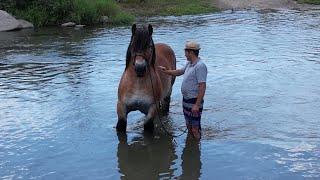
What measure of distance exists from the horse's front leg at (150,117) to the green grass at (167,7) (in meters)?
25.3

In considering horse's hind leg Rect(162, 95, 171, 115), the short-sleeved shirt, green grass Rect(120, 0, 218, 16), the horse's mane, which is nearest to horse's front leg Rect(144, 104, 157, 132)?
the short-sleeved shirt

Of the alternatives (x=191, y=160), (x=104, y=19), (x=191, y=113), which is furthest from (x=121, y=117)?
(x=104, y=19)

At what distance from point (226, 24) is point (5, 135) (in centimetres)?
1959

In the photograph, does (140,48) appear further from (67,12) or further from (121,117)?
(67,12)

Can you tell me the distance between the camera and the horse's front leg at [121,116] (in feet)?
27.3

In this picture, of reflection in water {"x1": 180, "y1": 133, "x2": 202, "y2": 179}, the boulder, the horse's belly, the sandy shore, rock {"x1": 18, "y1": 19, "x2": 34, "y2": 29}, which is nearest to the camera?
reflection in water {"x1": 180, "y1": 133, "x2": 202, "y2": 179}

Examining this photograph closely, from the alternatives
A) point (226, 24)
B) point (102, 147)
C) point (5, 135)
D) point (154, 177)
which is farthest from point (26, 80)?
point (226, 24)

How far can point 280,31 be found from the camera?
2388cm

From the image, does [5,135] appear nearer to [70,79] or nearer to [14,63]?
[70,79]

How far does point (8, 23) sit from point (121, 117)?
745 inches

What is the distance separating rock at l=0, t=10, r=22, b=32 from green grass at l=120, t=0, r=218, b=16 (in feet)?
30.8

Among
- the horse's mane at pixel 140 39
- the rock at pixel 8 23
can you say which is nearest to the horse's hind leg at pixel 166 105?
the horse's mane at pixel 140 39

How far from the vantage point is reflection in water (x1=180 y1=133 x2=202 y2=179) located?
23.4ft

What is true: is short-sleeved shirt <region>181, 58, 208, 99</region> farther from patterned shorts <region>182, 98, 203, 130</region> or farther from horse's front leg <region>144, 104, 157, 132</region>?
horse's front leg <region>144, 104, 157, 132</region>
